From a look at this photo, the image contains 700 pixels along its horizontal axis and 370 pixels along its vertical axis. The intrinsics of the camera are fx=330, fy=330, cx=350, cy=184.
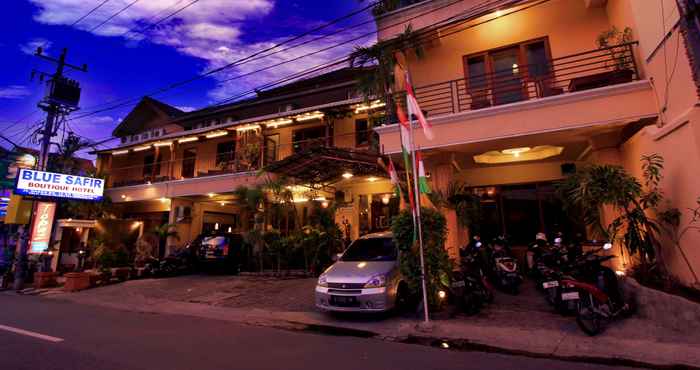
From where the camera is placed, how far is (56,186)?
14750 millimetres

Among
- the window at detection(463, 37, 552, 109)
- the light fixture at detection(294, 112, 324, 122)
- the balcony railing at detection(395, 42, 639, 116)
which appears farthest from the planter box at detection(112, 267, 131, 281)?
the window at detection(463, 37, 552, 109)

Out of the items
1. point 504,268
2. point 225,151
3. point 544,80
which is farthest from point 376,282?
point 225,151

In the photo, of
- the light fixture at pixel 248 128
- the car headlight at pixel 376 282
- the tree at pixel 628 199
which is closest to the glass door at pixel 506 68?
the tree at pixel 628 199

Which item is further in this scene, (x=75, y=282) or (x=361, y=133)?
(x=361, y=133)

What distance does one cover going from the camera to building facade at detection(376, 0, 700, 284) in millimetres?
6191

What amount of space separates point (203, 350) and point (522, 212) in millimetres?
10498

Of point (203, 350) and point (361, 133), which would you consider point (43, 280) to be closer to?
point (203, 350)

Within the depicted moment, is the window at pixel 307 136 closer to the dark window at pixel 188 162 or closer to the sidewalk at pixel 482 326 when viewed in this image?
the dark window at pixel 188 162

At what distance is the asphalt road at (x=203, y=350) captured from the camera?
4.28m

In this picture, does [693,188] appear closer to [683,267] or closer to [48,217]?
[683,267]

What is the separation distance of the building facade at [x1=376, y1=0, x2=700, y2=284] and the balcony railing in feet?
0.12

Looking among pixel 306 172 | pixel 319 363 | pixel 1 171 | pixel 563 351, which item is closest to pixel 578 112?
pixel 563 351

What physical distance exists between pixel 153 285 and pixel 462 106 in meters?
12.4

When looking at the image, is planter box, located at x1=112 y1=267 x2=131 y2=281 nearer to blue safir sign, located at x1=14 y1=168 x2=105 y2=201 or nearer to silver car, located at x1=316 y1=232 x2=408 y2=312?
blue safir sign, located at x1=14 y1=168 x2=105 y2=201
